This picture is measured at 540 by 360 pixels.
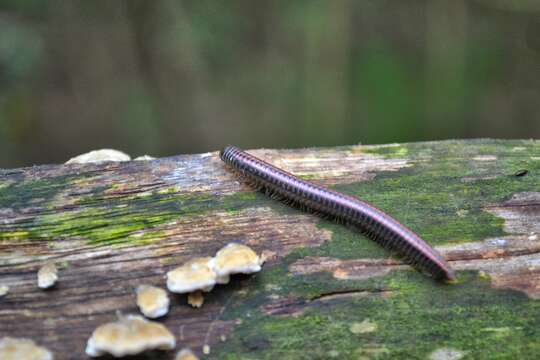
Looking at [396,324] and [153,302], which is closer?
[153,302]

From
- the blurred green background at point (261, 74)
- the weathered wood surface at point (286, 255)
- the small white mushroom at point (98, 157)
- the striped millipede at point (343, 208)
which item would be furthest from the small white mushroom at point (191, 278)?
the blurred green background at point (261, 74)

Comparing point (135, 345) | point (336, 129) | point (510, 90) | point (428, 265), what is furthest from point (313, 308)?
point (510, 90)

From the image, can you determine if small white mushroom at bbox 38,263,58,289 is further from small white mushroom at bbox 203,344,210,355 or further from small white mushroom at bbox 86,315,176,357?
small white mushroom at bbox 203,344,210,355

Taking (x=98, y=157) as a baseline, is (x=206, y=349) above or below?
below

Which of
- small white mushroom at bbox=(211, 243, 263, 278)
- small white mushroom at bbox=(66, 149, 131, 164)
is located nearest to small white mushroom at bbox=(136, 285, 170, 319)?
small white mushroom at bbox=(211, 243, 263, 278)

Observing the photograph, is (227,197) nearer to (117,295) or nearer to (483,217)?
(117,295)

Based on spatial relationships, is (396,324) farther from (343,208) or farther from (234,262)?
(234,262)

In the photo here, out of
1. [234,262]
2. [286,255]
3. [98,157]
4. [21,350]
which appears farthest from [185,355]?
[98,157]

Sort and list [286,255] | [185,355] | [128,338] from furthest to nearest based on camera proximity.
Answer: [286,255], [185,355], [128,338]
